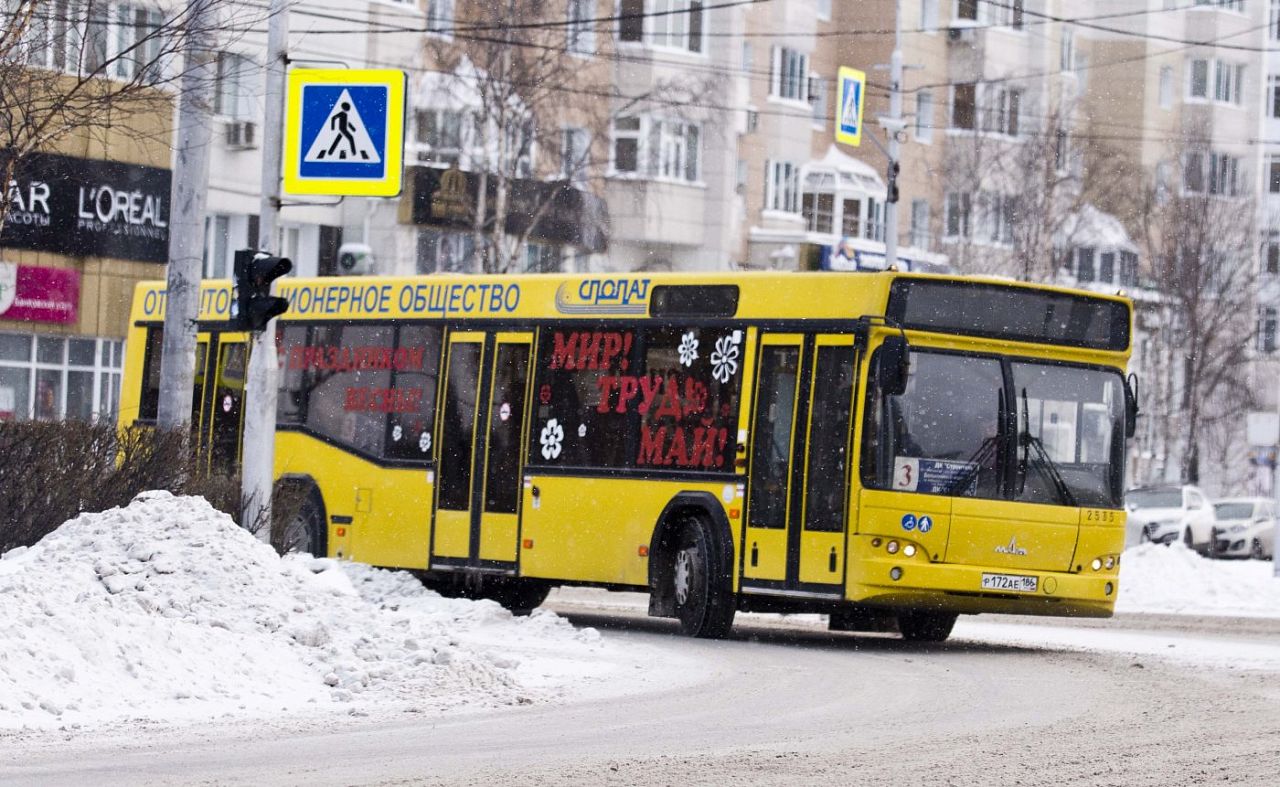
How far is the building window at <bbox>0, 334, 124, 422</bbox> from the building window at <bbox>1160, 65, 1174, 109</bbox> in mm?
50602

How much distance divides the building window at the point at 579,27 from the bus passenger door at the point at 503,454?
26.6 meters

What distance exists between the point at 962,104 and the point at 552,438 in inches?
2323

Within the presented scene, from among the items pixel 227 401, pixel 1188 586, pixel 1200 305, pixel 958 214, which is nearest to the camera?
pixel 227 401

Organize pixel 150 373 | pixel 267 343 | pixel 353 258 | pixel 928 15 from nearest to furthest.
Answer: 1. pixel 267 343
2. pixel 150 373
3. pixel 353 258
4. pixel 928 15

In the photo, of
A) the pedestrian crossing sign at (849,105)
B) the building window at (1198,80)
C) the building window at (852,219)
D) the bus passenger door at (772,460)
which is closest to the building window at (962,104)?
the building window at (852,219)

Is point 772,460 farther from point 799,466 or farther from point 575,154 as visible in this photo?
point 575,154

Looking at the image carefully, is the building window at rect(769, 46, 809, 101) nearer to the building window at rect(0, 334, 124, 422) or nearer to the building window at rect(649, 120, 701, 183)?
the building window at rect(649, 120, 701, 183)

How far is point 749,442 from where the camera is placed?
1984 cm

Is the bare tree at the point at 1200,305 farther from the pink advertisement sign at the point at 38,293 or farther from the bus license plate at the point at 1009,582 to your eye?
the bus license plate at the point at 1009,582

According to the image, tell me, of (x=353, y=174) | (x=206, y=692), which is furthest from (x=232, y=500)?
(x=206, y=692)

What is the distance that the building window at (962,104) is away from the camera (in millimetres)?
78250

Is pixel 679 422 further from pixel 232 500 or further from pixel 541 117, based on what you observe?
pixel 541 117

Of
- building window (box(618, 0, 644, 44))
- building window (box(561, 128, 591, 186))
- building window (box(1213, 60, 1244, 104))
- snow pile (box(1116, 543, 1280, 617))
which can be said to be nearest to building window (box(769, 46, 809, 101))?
building window (box(618, 0, 644, 44))

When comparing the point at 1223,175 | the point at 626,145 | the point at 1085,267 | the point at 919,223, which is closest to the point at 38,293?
the point at 626,145
